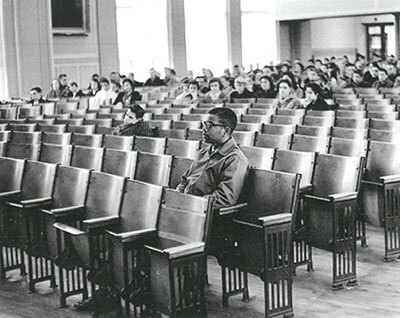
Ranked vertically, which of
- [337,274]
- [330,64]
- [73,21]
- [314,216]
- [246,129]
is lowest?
[337,274]

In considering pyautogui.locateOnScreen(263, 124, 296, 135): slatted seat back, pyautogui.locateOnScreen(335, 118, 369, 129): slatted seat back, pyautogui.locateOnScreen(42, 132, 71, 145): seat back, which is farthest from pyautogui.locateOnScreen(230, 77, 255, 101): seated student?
pyautogui.locateOnScreen(42, 132, 71, 145): seat back

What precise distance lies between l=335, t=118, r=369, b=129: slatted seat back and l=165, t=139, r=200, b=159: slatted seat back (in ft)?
7.12

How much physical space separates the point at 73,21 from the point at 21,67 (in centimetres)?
213

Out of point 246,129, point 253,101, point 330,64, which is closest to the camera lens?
point 246,129

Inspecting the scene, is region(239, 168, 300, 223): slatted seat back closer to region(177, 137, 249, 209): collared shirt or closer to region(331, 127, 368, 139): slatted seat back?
region(177, 137, 249, 209): collared shirt

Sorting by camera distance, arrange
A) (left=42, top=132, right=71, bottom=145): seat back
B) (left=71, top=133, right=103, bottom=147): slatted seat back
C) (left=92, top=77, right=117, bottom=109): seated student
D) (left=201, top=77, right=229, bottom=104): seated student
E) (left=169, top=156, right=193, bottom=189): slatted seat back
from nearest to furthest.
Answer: (left=169, top=156, right=193, bottom=189): slatted seat back
(left=71, top=133, right=103, bottom=147): slatted seat back
(left=42, top=132, right=71, bottom=145): seat back
(left=201, top=77, right=229, bottom=104): seated student
(left=92, top=77, right=117, bottom=109): seated student

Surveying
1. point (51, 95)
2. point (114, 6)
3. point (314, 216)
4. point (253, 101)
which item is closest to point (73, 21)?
point (114, 6)

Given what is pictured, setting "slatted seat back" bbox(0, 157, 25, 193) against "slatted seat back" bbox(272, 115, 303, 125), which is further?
"slatted seat back" bbox(272, 115, 303, 125)

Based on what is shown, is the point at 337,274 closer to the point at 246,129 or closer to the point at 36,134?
the point at 246,129

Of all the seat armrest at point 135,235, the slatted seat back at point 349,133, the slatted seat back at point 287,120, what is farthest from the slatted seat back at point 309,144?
the seat armrest at point 135,235

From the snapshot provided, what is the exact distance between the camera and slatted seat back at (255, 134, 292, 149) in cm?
646

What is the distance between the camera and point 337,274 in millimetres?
4848

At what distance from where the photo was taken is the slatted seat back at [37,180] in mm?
5211

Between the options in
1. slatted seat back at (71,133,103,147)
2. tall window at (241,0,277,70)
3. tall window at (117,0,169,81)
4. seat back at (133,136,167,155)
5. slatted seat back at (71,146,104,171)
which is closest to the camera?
slatted seat back at (71,146,104,171)
